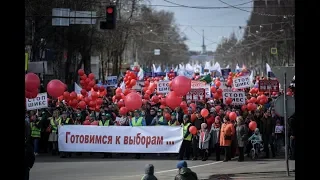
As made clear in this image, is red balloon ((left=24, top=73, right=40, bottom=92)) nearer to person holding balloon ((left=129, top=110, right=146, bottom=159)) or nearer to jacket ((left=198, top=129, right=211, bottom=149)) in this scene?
person holding balloon ((left=129, top=110, right=146, bottom=159))

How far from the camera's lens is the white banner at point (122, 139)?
19.3 m

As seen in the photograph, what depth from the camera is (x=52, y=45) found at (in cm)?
4394

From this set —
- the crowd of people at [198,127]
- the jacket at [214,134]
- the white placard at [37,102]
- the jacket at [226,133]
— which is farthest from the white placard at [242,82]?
the white placard at [37,102]

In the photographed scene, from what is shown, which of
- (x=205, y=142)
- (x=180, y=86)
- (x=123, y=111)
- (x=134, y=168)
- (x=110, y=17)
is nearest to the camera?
(x=134, y=168)

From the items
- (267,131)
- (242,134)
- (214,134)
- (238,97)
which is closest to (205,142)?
(214,134)

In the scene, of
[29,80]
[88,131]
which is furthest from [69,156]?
[29,80]

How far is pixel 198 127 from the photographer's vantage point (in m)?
19.5

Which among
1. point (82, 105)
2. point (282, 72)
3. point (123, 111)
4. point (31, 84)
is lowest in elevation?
point (123, 111)

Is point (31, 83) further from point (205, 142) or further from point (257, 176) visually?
point (257, 176)

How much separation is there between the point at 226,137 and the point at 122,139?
3.60 meters

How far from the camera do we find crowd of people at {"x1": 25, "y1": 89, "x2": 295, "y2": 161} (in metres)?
19.0

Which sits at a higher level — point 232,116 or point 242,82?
point 242,82

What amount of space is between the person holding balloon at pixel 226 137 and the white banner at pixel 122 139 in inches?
57.7
